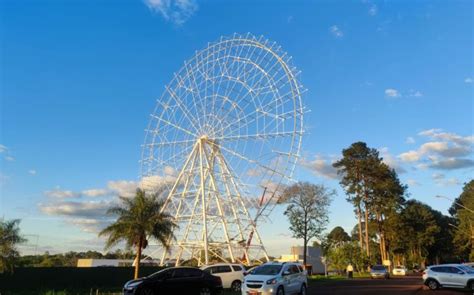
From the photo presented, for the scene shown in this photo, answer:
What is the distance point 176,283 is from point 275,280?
15.9 ft

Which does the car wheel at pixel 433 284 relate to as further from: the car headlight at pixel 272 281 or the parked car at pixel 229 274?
the car headlight at pixel 272 281

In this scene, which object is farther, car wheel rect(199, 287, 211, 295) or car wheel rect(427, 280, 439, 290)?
car wheel rect(427, 280, 439, 290)

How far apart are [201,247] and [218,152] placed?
9482 millimetres

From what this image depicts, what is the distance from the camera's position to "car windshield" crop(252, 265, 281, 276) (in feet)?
68.5

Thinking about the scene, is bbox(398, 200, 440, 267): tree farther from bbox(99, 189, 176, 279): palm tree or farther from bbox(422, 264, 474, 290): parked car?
bbox(99, 189, 176, 279): palm tree

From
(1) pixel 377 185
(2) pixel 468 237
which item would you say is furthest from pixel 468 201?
(1) pixel 377 185

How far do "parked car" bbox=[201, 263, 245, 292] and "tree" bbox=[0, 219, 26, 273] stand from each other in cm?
1188

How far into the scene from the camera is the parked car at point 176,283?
20703mm

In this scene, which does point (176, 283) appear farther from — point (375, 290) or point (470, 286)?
point (470, 286)

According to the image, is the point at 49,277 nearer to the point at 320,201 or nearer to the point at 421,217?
the point at 320,201

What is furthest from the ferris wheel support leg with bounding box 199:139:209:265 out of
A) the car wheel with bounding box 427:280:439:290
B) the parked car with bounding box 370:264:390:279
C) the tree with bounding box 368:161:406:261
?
the tree with bounding box 368:161:406:261

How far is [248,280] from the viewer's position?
20.5m

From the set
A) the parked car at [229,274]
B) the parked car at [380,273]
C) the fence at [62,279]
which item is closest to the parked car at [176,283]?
the parked car at [229,274]

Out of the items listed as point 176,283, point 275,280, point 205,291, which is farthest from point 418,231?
point 176,283
